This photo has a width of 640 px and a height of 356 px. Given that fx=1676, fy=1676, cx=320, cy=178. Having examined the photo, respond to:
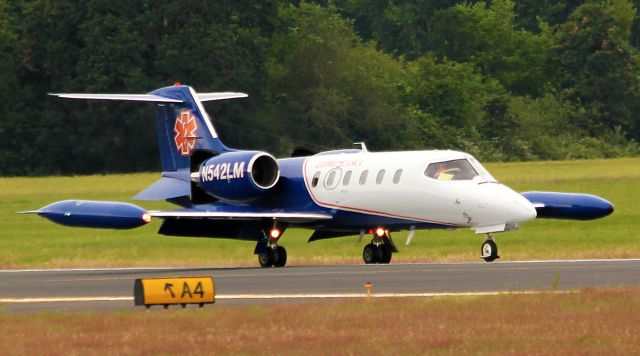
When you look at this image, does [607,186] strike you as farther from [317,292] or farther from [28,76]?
[317,292]

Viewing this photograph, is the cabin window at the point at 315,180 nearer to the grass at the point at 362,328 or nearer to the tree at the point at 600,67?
the grass at the point at 362,328

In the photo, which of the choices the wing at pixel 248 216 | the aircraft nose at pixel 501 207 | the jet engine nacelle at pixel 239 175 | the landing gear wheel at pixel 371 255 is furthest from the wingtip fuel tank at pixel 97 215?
the aircraft nose at pixel 501 207

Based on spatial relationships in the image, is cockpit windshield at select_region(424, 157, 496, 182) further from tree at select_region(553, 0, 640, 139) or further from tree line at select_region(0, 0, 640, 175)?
tree at select_region(553, 0, 640, 139)

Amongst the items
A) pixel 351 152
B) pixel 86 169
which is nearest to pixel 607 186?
pixel 86 169

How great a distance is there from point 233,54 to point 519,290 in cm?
5122

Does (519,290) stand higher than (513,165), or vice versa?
(519,290)

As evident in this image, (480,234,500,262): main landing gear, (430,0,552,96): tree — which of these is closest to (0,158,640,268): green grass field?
(480,234,500,262): main landing gear

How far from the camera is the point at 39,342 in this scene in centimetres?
1756

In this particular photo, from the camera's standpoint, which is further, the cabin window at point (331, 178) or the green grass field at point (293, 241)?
the green grass field at point (293, 241)

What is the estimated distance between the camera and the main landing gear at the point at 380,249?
32375mm

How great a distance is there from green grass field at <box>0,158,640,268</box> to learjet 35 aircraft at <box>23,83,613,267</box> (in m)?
2.77

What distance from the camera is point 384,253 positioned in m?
32.4

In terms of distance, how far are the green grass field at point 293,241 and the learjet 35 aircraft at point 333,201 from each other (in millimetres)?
2774

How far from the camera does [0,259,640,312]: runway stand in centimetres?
2286
